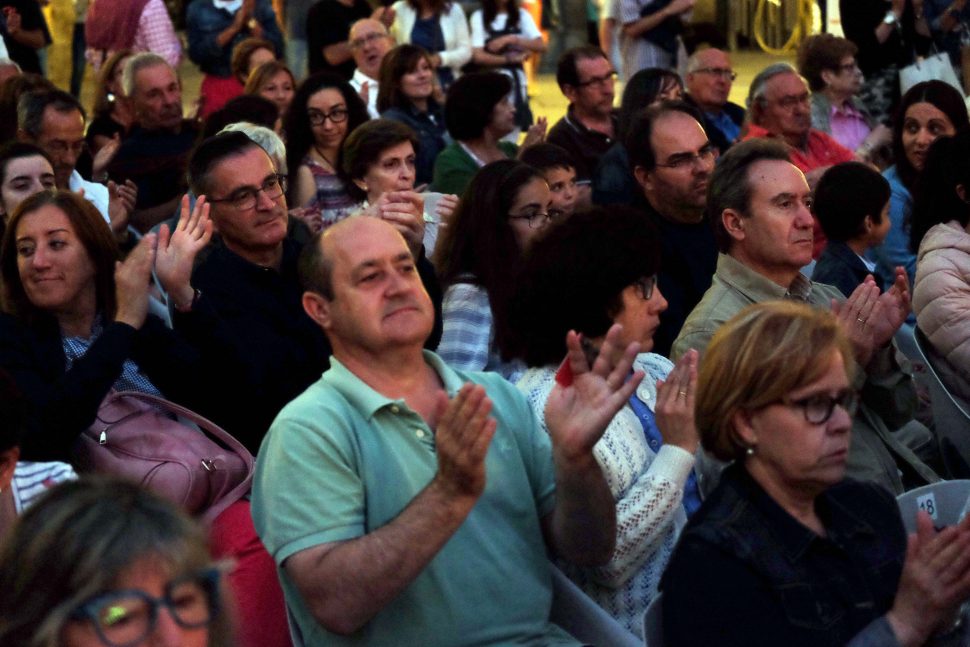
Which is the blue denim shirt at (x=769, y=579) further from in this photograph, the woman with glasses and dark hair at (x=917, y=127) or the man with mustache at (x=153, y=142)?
the man with mustache at (x=153, y=142)

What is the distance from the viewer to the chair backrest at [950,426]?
4676 millimetres

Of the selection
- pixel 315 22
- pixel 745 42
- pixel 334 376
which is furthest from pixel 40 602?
pixel 745 42

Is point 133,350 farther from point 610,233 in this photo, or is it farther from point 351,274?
point 610,233

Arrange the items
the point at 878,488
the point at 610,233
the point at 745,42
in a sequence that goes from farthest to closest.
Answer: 1. the point at 745,42
2. the point at 610,233
3. the point at 878,488

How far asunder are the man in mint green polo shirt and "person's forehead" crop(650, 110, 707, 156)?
7.97 feet

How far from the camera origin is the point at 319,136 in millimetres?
7305

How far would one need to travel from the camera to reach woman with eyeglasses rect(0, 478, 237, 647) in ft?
6.62

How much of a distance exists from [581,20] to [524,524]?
43.4 ft

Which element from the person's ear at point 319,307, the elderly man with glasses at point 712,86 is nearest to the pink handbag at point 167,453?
the person's ear at point 319,307

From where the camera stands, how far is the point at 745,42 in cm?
1524

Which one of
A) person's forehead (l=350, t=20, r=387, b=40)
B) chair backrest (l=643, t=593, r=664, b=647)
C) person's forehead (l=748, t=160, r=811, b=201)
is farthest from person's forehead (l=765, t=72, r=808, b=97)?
chair backrest (l=643, t=593, r=664, b=647)

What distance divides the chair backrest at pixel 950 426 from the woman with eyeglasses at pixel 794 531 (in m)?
1.64

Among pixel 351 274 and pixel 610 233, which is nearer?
pixel 351 274

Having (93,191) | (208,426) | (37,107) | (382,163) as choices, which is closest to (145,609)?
(208,426)
